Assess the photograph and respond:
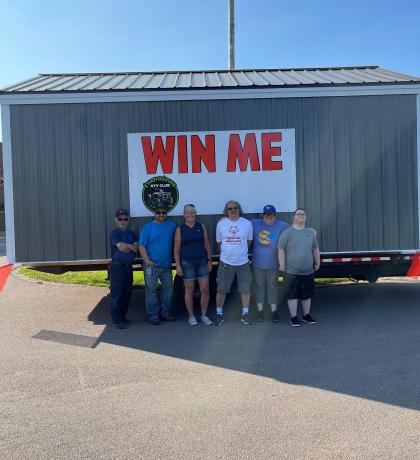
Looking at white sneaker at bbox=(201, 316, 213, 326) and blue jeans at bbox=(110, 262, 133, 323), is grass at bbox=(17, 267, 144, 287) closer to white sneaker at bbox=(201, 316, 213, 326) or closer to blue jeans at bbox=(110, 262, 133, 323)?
blue jeans at bbox=(110, 262, 133, 323)

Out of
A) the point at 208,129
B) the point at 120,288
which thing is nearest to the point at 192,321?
the point at 120,288

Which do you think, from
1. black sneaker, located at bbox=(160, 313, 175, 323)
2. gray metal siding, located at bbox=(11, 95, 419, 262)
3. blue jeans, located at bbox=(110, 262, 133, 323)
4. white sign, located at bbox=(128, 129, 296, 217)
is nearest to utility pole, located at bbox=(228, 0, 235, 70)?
gray metal siding, located at bbox=(11, 95, 419, 262)

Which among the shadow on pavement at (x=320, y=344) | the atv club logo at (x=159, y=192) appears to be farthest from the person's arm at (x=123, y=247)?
the shadow on pavement at (x=320, y=344)

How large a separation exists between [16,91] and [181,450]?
197 inches

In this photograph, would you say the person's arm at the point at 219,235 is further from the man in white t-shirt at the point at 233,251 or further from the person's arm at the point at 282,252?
the person's arm at the point at 282,252

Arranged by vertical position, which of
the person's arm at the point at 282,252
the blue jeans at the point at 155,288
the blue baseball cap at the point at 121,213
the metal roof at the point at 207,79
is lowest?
the blue jeans at the point at 155,288

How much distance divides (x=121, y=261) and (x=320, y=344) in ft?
8.57

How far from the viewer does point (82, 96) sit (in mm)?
5930

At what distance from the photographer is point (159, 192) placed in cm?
602

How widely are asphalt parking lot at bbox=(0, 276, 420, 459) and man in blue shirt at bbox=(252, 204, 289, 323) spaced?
1.38 feet

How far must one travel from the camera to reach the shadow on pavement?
3.85m

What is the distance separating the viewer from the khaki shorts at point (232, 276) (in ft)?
18.7

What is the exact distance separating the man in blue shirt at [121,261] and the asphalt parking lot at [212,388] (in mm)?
292

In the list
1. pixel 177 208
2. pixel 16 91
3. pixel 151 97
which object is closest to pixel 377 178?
pixel 177 208
